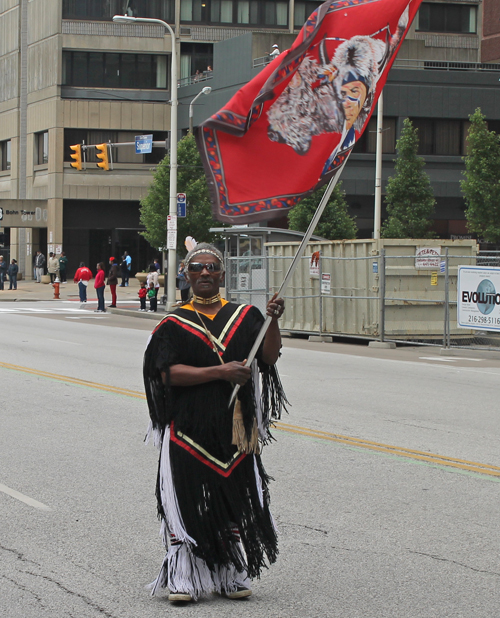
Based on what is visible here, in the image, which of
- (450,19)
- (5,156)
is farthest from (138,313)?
(450,19)

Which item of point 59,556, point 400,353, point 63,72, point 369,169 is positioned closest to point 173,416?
point 59,556

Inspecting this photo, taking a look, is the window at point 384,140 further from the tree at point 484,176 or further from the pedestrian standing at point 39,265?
the pedestrian standing at point 39,265

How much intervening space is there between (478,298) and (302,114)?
1441 cm

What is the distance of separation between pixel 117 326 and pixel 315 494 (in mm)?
19733

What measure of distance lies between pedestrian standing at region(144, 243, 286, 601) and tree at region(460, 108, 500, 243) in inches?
1233

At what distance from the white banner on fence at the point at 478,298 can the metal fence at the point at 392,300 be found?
332 mm

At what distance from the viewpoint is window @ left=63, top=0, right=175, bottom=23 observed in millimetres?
56062

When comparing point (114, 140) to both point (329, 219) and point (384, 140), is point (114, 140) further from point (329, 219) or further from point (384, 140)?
point (329, 219)

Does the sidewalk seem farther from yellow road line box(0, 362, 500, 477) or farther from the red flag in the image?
the red flag

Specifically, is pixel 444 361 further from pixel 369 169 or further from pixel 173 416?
pixel 369 169

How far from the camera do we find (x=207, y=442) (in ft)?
14.9

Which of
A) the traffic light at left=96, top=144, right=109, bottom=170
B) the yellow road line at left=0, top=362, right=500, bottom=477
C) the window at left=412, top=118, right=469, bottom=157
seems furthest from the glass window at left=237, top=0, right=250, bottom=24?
the yellow road line at left=0, top=362, right=500, bottom=477

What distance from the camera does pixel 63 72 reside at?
5656 cm

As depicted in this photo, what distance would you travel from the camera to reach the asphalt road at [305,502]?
4.70m
